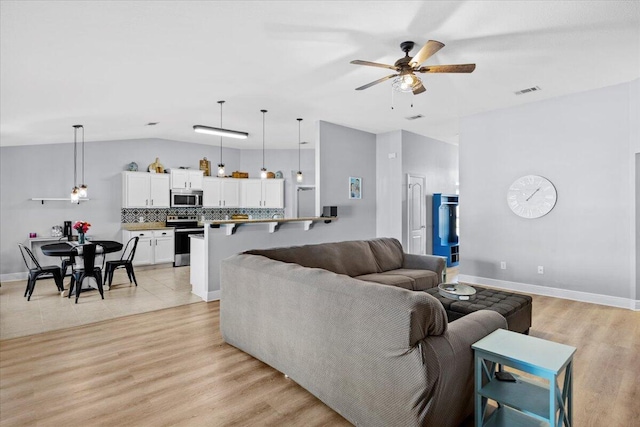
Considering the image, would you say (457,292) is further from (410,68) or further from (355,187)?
(355,187)

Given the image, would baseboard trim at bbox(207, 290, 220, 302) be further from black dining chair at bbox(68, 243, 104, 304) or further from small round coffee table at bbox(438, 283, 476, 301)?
small round coffee table at bbox(438, 283, 476, 301)

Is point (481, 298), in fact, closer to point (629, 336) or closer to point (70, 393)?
point (629, 336)

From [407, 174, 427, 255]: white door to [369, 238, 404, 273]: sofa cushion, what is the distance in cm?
221

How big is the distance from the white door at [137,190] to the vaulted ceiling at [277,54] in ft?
6.11

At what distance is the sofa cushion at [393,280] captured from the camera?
407 centimetres

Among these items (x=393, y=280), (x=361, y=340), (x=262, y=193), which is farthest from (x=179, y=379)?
(x=262, y=193)

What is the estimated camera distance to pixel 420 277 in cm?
439

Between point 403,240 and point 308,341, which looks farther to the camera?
point 403,240

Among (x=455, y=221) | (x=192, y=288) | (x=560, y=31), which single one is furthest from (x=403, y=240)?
(x=560, y=31)

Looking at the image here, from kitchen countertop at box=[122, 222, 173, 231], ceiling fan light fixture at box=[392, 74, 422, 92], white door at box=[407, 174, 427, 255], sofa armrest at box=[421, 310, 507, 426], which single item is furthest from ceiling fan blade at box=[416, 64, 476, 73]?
kitchen countertop at box=[122, 222, 173, 231]

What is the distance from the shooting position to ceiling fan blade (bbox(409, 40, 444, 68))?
107 inches

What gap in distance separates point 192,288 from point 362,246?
278 centimetres

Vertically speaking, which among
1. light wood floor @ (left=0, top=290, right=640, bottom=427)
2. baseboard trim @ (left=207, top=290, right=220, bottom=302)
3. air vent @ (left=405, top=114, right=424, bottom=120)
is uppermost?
air vent @ (left=405, top=114, right=424, bottom=120)

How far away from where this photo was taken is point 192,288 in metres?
5.46
